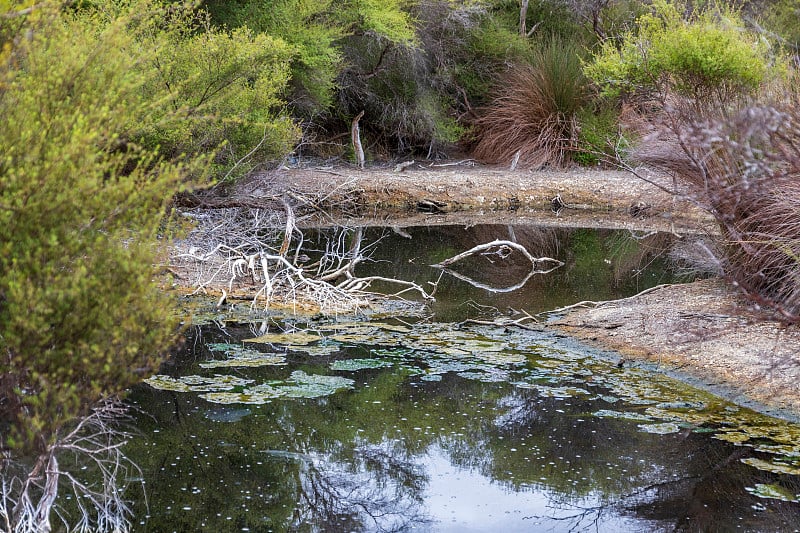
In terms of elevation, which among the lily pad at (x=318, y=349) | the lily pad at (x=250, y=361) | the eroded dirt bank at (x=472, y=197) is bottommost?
the eroded dirt bank at (x=472, y=197)

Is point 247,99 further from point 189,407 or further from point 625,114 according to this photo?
point 625,114

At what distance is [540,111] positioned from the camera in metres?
17.9

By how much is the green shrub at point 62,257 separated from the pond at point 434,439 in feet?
3.97

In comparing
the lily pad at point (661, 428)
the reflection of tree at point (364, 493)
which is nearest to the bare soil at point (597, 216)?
the lily pad at point (661, 428)

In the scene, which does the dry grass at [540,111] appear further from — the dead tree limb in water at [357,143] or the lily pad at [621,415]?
the lily pad at [621,415]

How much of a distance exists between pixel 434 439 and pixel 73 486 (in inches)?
87.6

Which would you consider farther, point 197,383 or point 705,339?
point 197,383

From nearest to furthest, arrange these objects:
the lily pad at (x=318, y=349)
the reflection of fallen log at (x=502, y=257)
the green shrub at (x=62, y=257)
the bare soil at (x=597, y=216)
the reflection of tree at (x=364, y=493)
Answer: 1. the green shrub at (x=62, y=257)
2. the reflection of tree at (x=364, y=493)
3. the bare soil at (x=597, y=216)
4. the lily pad at (x=318, y=349)
5. the reflection of fallen log at (x=502, y=257)

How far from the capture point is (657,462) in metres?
5.41

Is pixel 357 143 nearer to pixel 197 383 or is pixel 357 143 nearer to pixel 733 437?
pixel 197 383

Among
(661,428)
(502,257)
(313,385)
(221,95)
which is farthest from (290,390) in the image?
(502,257)

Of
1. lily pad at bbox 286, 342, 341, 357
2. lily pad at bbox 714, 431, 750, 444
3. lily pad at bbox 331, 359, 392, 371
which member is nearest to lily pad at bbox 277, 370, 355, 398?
lily pad at bbox 331, 359, 392, 371

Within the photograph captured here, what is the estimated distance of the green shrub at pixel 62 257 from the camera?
3.37 metres

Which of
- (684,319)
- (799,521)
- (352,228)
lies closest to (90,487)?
(799,521)
